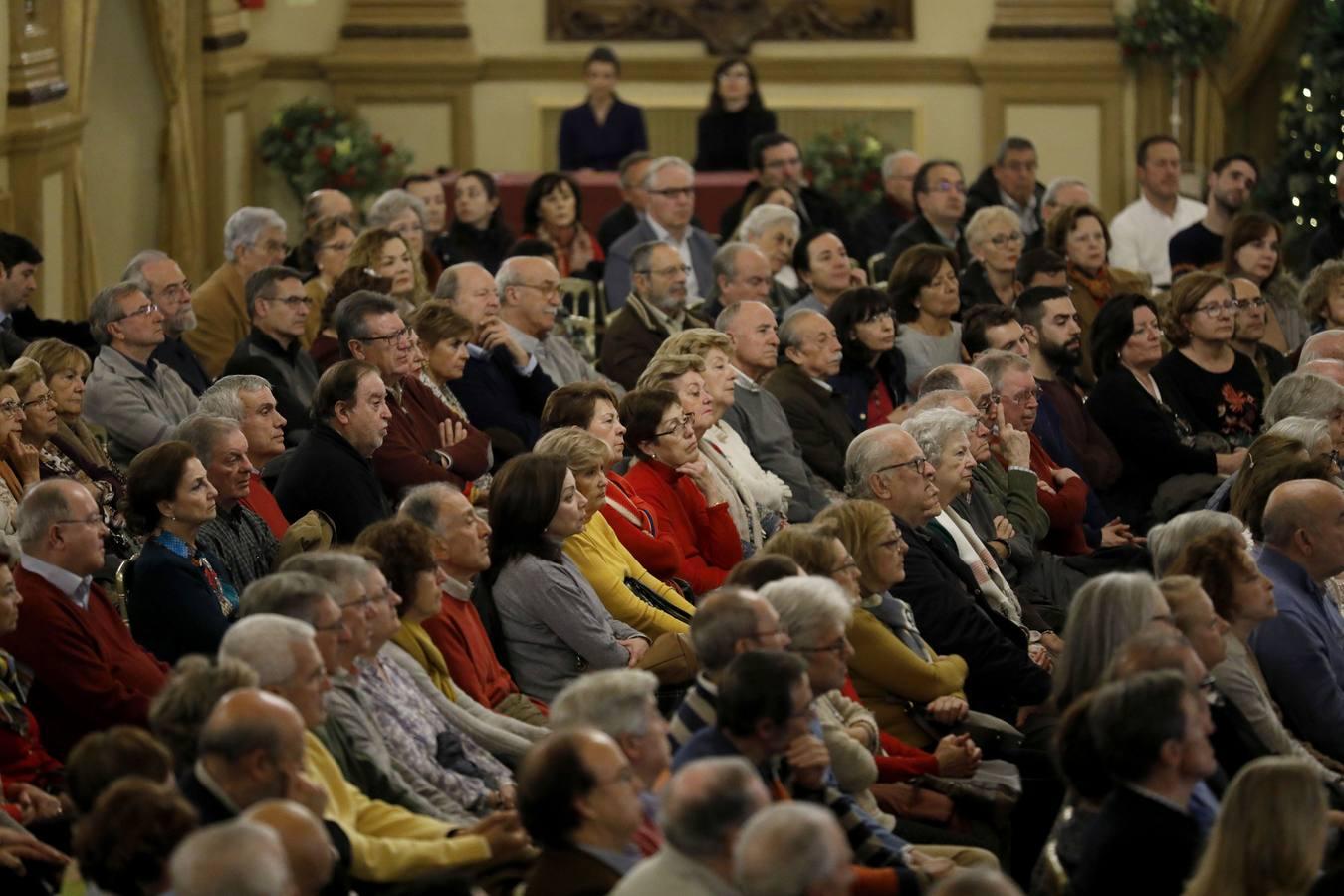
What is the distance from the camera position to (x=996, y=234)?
912 centimetres

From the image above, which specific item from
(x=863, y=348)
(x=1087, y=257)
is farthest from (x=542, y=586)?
(x=1087, y=257)

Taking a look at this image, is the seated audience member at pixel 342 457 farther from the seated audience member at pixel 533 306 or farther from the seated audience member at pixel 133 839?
the seated audience member at pixel 133 839

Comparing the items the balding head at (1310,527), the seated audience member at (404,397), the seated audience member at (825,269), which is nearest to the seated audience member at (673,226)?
the seated audience member at (825,269)

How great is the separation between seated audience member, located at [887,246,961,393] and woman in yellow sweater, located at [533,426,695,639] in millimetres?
2460

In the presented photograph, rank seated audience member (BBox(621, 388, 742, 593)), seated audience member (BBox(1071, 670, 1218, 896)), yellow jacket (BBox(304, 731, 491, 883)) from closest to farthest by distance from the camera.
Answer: seated audience member (BBox(1071, 670, 1218, 896))
yellow jacket (BBox(304, 731, 491, 883))
seated audience member (BBox(621, 388, 742, 593))

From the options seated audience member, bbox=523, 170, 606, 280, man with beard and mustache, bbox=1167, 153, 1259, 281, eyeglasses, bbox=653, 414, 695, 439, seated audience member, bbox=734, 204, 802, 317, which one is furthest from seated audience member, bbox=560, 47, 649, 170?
eyeglasses, bbox=653, 414, 695, 439

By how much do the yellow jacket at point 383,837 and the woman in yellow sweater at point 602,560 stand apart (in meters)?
1.45

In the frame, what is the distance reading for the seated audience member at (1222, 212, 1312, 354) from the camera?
916cm

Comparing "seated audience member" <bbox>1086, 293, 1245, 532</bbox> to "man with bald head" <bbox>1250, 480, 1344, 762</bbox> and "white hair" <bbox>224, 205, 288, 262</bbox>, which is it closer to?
"man with bald head" <bbox>1250, 480, 1344, 762</bbox>

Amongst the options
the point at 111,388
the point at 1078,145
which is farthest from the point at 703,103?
the point at 111,388

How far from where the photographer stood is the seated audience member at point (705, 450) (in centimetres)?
671

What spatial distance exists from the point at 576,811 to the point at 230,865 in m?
0.73

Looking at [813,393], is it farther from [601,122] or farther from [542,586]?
[601,122]

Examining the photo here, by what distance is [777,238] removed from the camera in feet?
31.3
